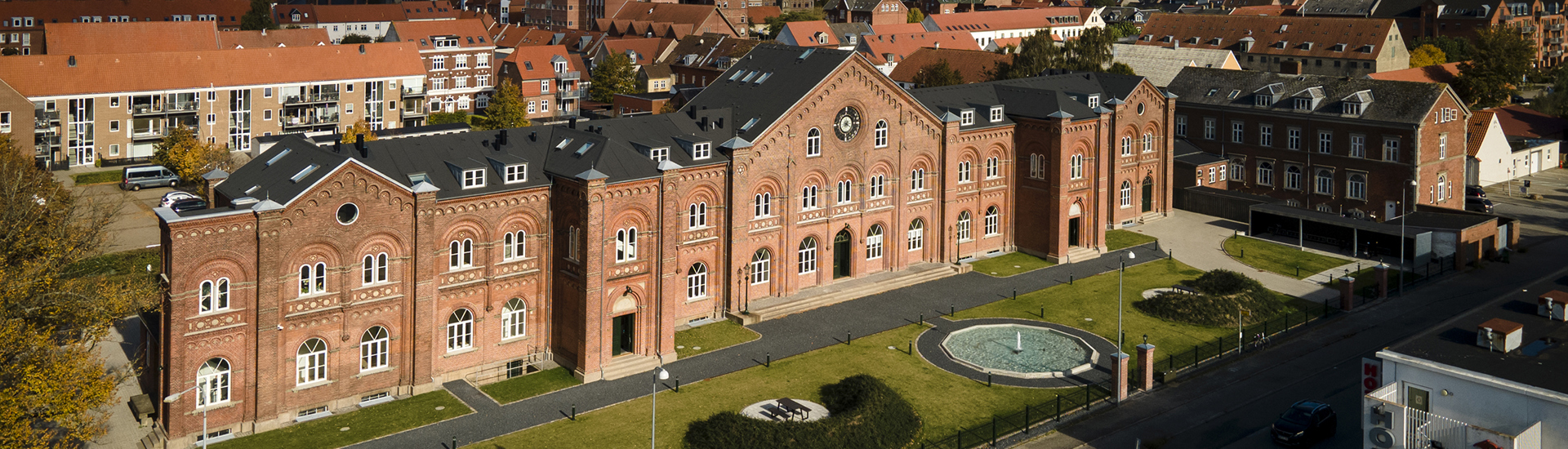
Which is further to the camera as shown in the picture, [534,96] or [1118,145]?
[534,96]

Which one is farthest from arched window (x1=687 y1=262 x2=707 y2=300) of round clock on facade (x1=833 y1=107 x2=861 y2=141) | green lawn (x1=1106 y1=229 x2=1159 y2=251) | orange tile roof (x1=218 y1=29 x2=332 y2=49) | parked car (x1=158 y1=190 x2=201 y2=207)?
orange tile roof (x1=218 y1=29 x2=332 y2=49)

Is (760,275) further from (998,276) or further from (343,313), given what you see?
(343,313)

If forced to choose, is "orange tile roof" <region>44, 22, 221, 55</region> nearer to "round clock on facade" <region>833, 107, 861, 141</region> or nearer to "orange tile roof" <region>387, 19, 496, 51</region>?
"orange tile roof" <region>387, 19, 496, 51</region>

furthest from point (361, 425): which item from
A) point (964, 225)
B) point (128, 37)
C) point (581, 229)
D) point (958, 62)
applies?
point (128, 37)

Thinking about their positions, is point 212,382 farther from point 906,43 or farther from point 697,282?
point 906,43

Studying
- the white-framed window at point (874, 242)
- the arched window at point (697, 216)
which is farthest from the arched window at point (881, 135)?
the arched window at point (697, 216)

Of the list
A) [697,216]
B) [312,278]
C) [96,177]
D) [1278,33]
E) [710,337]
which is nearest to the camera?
[312,278]

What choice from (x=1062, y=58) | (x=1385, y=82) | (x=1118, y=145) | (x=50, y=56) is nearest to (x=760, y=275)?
(x=1118, y=145)
